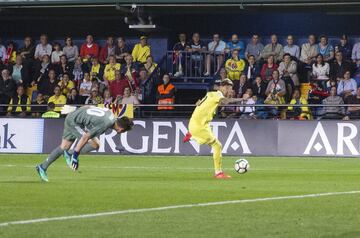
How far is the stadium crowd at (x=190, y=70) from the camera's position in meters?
29.2

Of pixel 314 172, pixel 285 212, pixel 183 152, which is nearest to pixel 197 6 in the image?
pixel 183 152

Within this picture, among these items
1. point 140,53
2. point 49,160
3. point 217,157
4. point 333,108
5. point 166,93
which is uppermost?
point 140,53

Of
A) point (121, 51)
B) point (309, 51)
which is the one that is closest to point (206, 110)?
point (309, 51)

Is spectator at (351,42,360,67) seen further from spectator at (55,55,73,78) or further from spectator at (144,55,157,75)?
spectator at (55,55,73,78)

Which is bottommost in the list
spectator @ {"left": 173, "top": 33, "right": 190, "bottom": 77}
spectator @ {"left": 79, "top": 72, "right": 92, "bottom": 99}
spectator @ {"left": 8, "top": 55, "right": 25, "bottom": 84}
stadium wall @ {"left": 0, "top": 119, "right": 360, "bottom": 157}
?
stadium wall @ {"left": 0, "top": 119, "right": 360, "bottom": 157}

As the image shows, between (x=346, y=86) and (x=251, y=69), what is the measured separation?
2.97 meters

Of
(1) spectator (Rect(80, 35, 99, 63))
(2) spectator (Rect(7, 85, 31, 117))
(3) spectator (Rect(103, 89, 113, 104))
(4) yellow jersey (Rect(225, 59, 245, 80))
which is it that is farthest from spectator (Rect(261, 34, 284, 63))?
(2) spectator (Rect(7, 85, 31, 117))

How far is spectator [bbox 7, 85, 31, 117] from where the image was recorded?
3070cm

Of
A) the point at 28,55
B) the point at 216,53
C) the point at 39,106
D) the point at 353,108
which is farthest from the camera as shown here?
the point at 28,55

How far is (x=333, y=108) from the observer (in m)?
28.6

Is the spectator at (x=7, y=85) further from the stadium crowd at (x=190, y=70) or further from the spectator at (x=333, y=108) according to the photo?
the spectator at (x=333, y=108)

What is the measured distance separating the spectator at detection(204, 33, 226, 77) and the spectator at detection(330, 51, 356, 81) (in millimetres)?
3588

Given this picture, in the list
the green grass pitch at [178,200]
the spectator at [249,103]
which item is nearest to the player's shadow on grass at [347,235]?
the green grass pitch at [178,200]

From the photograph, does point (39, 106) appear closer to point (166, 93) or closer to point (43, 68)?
point (43, 68)
